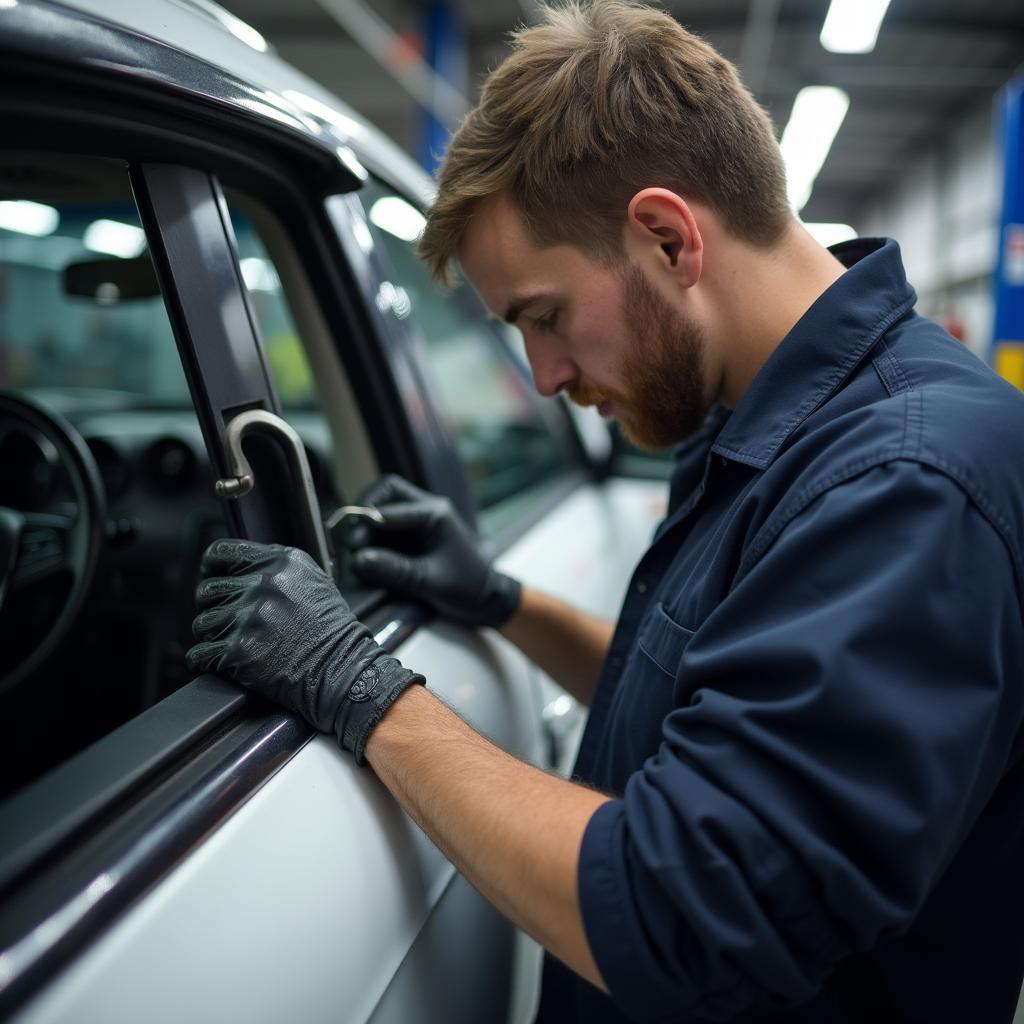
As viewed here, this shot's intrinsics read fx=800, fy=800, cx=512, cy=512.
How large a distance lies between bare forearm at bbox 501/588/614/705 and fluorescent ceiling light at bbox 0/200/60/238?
212 centimetres

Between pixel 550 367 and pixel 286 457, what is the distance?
1.41ft

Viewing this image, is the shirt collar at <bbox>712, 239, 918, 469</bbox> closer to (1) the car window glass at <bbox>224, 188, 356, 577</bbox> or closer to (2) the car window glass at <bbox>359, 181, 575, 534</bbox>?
(1) the car window glass at <bbox>224, 188, 356, 577</bbox>

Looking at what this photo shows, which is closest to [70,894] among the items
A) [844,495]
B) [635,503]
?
[844,495]

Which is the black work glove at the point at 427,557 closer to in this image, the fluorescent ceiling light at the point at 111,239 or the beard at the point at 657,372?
the beard at the point at 657,372

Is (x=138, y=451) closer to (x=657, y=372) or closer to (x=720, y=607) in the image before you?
(x=657, y=372)

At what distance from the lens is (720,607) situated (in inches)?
30.9

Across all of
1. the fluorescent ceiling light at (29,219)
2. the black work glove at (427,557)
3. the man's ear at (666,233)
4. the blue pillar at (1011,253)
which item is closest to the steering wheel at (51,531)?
the black work glove at (427,557)

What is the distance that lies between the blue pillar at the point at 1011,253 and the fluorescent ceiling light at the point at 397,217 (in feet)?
8.12

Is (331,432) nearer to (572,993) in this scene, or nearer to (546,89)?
(546,89)

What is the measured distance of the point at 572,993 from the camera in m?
1.12

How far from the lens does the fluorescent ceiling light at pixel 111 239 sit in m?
2.51

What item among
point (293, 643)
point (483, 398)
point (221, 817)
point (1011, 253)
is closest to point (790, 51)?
point (1011, 253)

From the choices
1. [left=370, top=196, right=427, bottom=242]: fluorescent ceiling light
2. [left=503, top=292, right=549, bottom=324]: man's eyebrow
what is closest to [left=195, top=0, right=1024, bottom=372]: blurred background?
[left=370, top=196, right=427, bottom=242]: fluorescent ceiling light

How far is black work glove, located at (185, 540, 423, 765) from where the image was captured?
856 mm
